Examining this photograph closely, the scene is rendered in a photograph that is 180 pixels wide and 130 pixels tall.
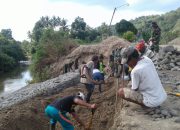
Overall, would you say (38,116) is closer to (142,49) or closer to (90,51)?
(142,49)

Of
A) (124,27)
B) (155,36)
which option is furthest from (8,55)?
(155,36)

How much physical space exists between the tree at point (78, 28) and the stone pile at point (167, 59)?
3657cm

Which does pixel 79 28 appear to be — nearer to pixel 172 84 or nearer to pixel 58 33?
pixel 58 33

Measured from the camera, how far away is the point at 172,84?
967 centimetres

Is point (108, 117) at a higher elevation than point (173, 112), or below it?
below

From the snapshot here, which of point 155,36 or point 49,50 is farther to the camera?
point 49,50

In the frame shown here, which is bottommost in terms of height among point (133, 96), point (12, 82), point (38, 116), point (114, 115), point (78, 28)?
point (12, 82)

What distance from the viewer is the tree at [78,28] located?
51369 millimetres

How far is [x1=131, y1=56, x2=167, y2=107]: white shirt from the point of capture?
661 cm

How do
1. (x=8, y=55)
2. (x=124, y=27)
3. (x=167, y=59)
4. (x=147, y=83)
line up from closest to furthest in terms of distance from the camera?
(x=147, y=83)
(x=167, y=59)
(x=124, y=27)
(x=8, y=55)

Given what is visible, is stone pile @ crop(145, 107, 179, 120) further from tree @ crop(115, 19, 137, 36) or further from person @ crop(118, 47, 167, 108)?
tree @ crop(115, 19, 137, 36)

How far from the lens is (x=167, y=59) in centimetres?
1361

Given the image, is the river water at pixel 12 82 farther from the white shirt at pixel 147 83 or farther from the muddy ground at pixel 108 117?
the white shirt at pixel 147 83

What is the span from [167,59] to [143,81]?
7266 millimetres
